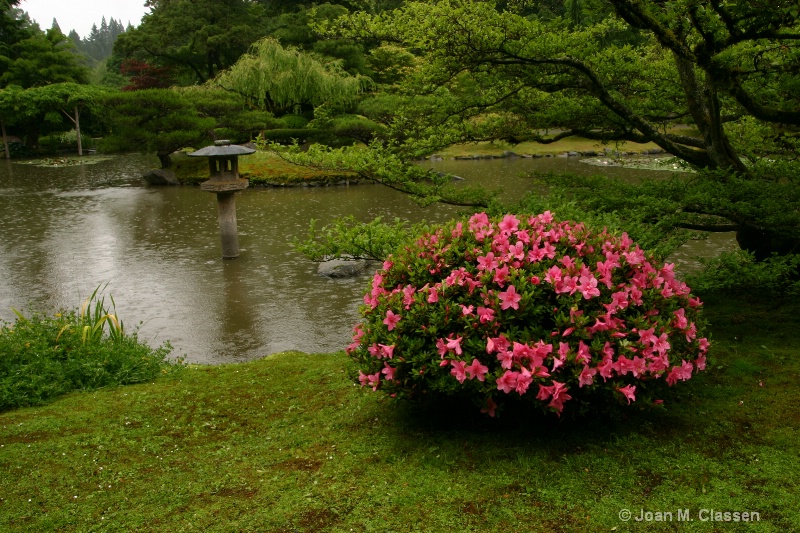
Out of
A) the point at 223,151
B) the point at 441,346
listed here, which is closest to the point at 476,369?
the point at 441,346

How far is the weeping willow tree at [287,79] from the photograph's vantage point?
95.0 ft

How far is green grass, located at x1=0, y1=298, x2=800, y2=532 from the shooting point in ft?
9.28

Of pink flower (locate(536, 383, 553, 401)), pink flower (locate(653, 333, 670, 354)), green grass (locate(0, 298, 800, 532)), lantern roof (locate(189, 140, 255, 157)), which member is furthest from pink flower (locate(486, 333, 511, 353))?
lantern roof (locate(189, 140, 255, 157))

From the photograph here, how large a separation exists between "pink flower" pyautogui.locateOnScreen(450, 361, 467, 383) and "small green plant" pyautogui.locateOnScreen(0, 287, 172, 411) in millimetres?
3132

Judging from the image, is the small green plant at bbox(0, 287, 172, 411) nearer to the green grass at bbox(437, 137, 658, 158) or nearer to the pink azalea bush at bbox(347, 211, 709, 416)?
the pink azalea bush at bbox(347, 211, 709, 416)

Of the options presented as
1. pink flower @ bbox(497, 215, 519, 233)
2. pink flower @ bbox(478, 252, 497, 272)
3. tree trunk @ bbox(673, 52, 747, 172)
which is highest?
tree trunk @ bbox(673, 52, 747, 172)

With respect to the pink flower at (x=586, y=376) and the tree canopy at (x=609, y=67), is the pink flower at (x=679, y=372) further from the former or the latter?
the tree canopy at (x=609, y=67)

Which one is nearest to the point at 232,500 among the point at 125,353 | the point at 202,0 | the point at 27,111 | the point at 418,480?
the point at 418,480

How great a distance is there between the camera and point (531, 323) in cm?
328

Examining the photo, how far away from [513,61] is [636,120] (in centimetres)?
126

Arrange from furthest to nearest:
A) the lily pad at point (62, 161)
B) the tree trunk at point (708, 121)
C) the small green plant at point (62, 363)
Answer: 1. the lily pad at point (62, 161)
2. the tree trunk at point (708, 121)
3. the small green plant at point (62, 363)

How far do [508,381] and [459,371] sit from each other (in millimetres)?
230

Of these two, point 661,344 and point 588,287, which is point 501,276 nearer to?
point 588,287

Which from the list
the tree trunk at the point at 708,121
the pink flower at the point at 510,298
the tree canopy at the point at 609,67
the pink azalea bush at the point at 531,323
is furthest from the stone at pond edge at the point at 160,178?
the pink flower at the point at 510,298
